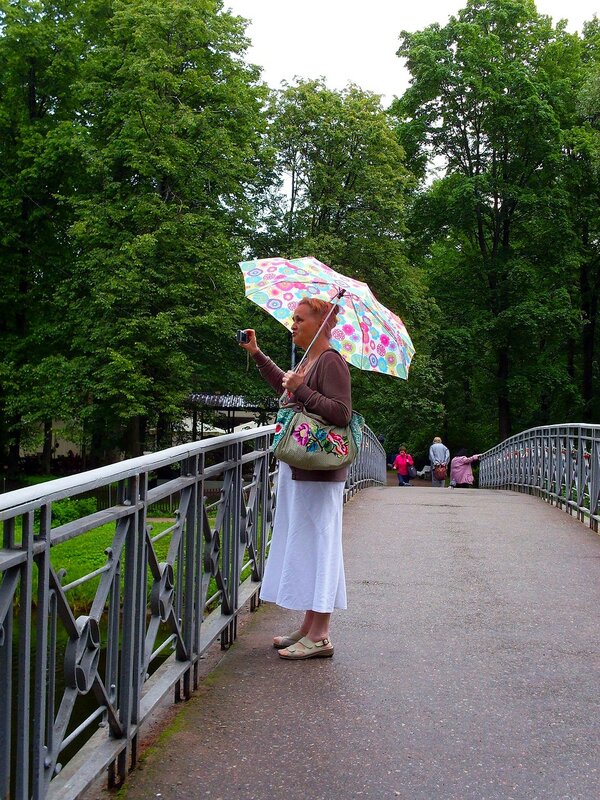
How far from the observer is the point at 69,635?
105 inches

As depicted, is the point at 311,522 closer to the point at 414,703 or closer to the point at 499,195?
the point at 414,703

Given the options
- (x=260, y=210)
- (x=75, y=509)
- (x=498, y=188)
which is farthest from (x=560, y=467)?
(x=498, y=188)

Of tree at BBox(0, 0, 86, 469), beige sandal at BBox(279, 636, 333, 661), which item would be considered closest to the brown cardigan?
beige sandal at BBox(279, 636, 333, 661)

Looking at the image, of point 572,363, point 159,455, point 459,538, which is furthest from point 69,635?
point 572,363

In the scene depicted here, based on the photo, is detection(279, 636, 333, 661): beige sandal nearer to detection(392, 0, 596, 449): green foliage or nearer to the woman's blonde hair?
the woman's blonde hair

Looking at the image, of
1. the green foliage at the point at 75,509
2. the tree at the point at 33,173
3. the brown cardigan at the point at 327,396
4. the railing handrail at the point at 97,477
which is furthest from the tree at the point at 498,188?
the green foliage at the point at 75,509

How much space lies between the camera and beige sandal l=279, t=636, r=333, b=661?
181 inches

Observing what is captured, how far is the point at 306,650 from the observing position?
15.1ft

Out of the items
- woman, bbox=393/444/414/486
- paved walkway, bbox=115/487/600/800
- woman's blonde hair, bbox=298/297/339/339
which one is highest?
woman's blonde hair, bbox=298/297/339/339

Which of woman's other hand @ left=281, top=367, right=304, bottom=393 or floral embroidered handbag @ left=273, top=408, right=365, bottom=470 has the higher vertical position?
woman's other hand @ left=281, top=367, right=304, bottom=393

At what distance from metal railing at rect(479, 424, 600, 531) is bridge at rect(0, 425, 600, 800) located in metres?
3.96

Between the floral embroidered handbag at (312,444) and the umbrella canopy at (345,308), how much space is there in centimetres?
71

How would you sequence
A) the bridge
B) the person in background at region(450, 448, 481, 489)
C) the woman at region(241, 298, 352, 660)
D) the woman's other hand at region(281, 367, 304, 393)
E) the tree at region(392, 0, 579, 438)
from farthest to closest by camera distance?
the tree at region(392, 0, 579, 438) → the person in background at region(450, 448, 481, 489) → the woman at region(241, 298, 352, 660) → the woman's other hand at region(281, 367, 304, 393) → the bridge

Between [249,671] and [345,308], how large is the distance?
1.96 m
